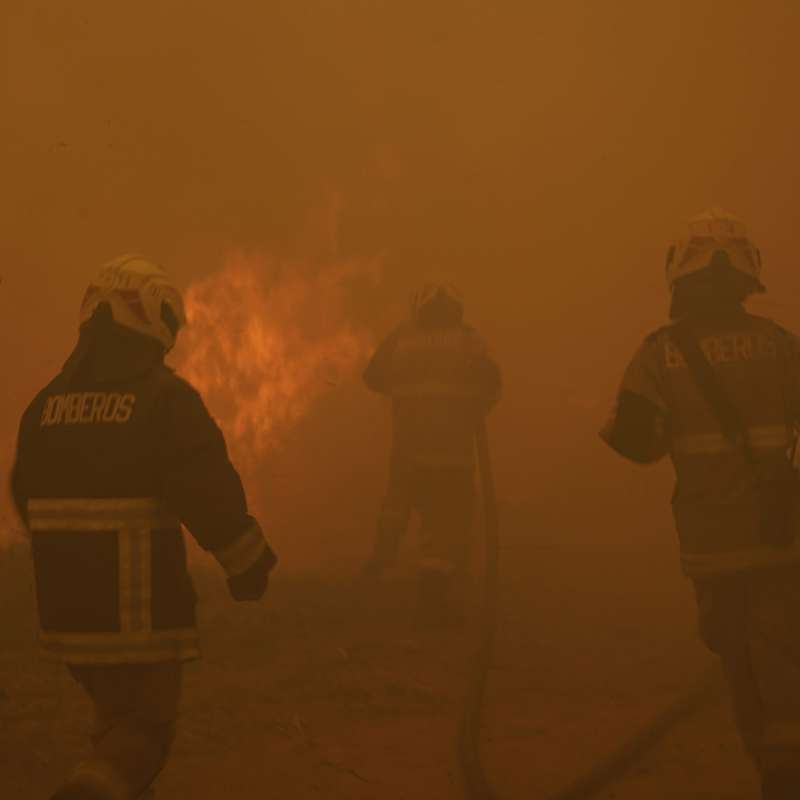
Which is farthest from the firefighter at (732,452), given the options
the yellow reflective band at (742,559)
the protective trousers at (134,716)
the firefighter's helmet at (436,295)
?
the firefighter's helmet at (436,295)

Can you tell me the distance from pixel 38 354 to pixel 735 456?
680 inches

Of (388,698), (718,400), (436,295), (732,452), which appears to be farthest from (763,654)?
(436,295)

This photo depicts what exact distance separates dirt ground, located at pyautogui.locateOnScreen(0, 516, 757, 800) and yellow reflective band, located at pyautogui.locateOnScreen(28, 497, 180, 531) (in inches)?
57.6

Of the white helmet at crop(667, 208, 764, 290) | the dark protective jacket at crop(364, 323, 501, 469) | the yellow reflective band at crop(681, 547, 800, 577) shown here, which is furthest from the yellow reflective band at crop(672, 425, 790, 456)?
the dark protective jacket at crop(364, 323, 501, 469)

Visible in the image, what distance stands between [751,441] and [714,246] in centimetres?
68

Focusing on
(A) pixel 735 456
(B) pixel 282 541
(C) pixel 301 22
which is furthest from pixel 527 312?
(A) pixel 735 456

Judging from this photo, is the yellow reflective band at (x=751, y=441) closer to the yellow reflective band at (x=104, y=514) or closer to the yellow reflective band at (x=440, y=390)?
the yellow reflective band at (x=104, y=514)

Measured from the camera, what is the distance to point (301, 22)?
2450 cm

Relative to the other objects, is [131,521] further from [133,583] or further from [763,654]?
[763,654]

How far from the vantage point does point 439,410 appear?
281 inches

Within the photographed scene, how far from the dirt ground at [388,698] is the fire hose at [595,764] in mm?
71

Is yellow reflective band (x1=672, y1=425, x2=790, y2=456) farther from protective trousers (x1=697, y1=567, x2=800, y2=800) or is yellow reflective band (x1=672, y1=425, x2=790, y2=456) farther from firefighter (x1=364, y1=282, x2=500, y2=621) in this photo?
firefighter (x1=364, y1=282, x2=500, y2=621)

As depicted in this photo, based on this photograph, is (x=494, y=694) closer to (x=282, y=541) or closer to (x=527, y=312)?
(x=282, y=541)

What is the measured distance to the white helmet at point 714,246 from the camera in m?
3.48
